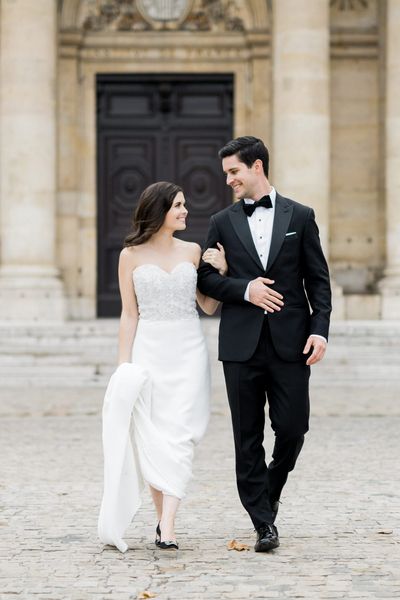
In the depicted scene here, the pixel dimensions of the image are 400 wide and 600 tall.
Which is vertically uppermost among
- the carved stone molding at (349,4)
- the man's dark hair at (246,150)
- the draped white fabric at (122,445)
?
the carved stone molding at (349,4)

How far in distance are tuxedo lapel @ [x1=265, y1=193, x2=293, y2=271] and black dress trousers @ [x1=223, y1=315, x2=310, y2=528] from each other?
32cm

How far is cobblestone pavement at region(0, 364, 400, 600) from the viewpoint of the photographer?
229 inches

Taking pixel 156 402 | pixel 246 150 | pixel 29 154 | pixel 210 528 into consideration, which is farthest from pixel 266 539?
pixel 29 154

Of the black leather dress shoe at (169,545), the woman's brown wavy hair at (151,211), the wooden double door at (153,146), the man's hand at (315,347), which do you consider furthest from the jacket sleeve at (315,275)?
the wooden double door at (153,146)

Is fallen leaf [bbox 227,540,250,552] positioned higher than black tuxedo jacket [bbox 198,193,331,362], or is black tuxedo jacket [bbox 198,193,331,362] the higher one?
black tuxedo jacket [bbox 198,193,331,362]

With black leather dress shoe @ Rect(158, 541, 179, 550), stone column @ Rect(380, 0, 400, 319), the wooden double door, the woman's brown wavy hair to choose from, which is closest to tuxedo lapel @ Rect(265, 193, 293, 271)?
the woman's brown wavy hair

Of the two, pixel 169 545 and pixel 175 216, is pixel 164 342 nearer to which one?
pixel 175 216

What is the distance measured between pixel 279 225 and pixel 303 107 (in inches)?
492

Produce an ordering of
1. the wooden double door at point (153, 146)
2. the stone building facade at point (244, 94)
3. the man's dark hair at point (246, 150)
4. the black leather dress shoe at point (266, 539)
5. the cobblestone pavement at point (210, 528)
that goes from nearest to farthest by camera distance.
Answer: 1. the cobblestone pavement at point (210, 528)
2. the black leather dress shoe at point (266, 539)
3. the man's dark hair at point (246, 150)
4. the stone building facade at point (244, 94)
5. the wooden double door at point (153, 146)

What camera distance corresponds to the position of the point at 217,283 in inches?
265

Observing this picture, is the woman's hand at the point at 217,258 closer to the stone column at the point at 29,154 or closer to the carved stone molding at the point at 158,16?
the stone column at the point at 29,154

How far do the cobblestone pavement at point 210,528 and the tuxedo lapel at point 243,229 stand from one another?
1460mm

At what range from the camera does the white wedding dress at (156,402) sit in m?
6.70

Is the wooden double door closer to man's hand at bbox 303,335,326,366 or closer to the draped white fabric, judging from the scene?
the draped white fabric
